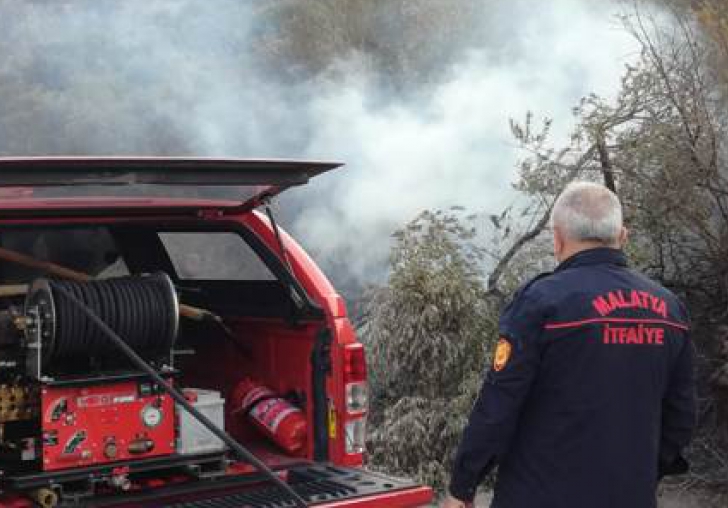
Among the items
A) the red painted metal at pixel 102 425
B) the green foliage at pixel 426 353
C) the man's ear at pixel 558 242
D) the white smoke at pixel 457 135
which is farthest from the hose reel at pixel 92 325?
the white smoke at pixel 457 135

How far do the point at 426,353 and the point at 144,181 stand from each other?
4.09m

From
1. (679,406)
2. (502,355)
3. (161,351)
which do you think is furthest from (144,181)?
(679,406)

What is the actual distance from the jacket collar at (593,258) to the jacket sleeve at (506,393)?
7.9 inches

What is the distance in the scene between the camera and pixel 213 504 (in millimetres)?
3773

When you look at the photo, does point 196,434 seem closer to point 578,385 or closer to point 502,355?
point 502,355

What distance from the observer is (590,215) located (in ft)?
10.3

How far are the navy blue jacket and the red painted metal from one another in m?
1.34

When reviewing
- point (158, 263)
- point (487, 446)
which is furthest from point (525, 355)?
point (158, 263)

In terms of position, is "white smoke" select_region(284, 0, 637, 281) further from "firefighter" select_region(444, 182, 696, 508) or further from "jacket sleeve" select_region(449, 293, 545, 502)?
"jacket sleeve" select_region(449, 293, 545, 502)

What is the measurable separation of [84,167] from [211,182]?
19.7 inches

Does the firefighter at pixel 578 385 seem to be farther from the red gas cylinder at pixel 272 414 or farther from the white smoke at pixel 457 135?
the white smoke at pixel 457 135

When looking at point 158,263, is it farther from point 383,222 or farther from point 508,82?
point 508,82

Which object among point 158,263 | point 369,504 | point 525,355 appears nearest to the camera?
point 525,355

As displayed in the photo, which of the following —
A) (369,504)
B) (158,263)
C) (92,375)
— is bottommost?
(369,504)
